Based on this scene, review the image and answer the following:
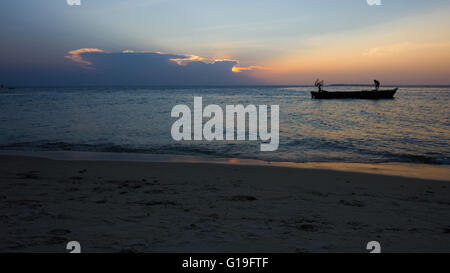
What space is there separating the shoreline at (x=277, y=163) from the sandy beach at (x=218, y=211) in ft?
3.83

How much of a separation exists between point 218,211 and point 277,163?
5.48 m

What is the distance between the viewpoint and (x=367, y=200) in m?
5.80

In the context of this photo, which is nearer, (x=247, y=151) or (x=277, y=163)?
(x=277, y=163)

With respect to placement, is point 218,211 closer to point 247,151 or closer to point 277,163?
point 277,163

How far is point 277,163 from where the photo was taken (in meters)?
10.1

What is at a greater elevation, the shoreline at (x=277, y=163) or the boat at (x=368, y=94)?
the boat at (x=368, y=94)

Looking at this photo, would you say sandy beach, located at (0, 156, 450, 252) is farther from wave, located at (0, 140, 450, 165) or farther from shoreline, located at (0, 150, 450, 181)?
wave, located at (0, 140, 450, 165)

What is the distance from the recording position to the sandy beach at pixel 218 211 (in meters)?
3.82

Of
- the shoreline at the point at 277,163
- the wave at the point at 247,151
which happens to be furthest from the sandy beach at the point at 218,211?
the wave at the point at 247,151

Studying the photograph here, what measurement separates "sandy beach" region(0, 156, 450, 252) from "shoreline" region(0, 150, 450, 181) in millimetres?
1166

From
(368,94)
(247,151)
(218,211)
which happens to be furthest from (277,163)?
(368,94)

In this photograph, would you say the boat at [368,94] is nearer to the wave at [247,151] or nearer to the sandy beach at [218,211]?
the wave at [247,151]
